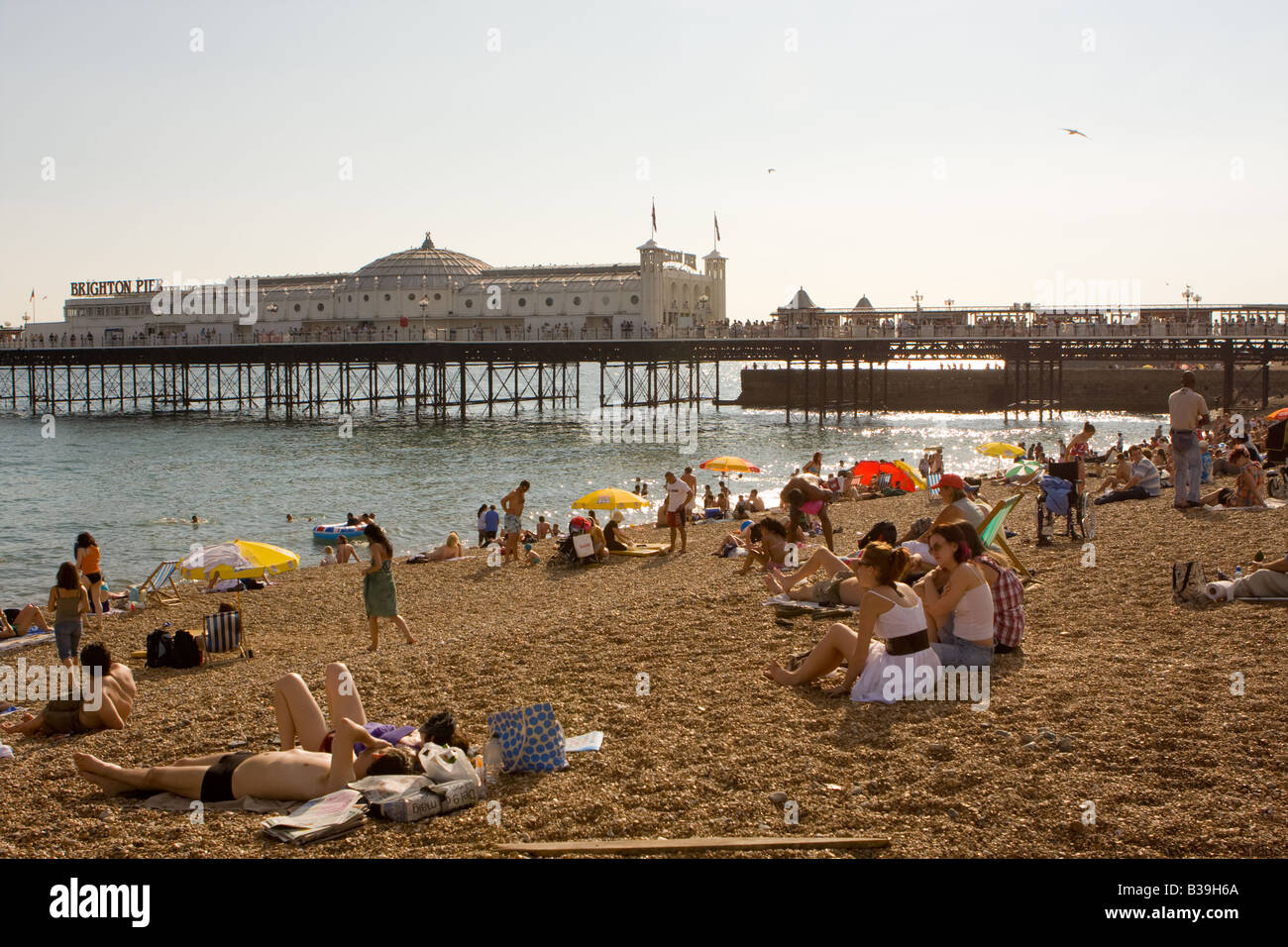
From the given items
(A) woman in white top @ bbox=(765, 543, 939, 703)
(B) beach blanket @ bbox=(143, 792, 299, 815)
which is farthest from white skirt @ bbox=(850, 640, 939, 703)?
(B) beach blanket @ bbox=(143, 792, 299, 815)

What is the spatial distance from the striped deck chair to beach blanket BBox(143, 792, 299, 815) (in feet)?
17.0

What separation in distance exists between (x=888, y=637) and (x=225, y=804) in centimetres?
345

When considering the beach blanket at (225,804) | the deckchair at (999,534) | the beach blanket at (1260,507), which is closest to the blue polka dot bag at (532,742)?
the beach blanket at (225,804)

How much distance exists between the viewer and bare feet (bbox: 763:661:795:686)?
6457 millimetres

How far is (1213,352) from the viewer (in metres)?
45.8

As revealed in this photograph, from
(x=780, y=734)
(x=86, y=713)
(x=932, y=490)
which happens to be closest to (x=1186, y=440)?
(x=932, y=490)

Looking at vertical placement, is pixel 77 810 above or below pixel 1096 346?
below

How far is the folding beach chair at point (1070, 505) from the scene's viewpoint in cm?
1154

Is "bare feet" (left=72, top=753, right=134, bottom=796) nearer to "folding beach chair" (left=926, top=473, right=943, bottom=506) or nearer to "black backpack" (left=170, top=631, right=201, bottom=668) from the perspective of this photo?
"black backpack" (left=170, top=631, right=201, bottom=668)

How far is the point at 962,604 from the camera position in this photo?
632 cm

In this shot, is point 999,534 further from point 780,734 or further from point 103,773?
point 103,773
